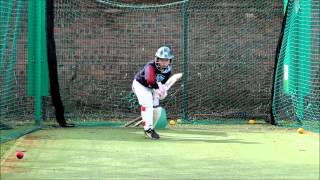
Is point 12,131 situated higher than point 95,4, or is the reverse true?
point 95,4

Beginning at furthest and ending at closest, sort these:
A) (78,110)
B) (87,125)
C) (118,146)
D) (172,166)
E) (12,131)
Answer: (78,110) < (87,125) < (12,131) < (118,146) < (172,166)

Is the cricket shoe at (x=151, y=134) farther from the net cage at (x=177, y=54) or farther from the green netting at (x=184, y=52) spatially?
the green netting at (x=184, y=52)

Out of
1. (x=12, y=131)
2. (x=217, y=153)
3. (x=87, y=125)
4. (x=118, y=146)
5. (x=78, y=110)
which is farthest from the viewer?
(x=78, y=110)

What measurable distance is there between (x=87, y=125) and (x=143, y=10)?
263 cm

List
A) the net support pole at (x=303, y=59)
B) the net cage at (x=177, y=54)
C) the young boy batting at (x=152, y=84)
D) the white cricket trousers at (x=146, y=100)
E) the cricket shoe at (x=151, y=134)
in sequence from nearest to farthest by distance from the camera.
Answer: the cricket shoe at (x=151, y=134) < the young boy batting at (x=152, y=84) < the white cricket trousers at (x=146, y=100) < the net support pole at (x=303, y=59) < the net cage at (x=177, y=54)

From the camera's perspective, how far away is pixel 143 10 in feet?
42.5

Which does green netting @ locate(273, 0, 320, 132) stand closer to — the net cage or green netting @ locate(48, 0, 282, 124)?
the net cage

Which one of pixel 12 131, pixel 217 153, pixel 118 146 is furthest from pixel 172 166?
pixel 12 131

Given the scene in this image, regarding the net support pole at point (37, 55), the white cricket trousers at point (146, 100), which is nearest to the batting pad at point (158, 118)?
the white cricket trousers at point (146, 100)

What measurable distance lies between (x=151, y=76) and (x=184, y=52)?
3191 mm

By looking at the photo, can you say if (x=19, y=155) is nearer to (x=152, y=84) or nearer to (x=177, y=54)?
(x=152, y=84)

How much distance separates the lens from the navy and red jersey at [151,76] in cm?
967

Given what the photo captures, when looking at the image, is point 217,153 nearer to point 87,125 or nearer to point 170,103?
point 87,125

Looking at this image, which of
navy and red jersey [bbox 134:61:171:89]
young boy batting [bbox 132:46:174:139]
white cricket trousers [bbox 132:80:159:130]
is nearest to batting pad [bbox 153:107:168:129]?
young boy batting [bbox 132:46:174:139]
